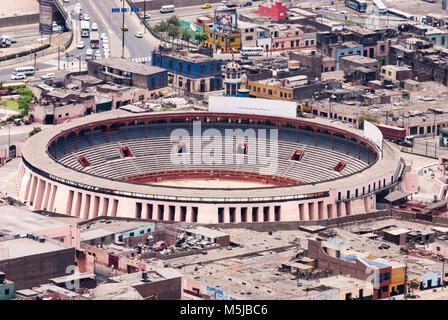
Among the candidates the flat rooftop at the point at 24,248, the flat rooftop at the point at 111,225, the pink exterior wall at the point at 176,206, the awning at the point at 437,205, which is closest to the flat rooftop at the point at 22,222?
the flat rooftop at the point at 24,248

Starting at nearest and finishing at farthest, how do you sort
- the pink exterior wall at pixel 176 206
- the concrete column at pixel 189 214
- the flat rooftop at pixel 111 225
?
1. the flat rooftop at pixel 111 225
2. the concrete column at pixel 189 214
3. the pink exterior wall at pixel 176 206

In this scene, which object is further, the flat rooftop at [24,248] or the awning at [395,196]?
the awning at [395,196]

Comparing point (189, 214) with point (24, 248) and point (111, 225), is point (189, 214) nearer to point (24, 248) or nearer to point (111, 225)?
point (111, 225)

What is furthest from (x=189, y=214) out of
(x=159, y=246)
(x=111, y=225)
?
(x=159, y=246)

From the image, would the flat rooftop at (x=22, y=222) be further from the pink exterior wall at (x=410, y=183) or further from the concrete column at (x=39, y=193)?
the pink exterior wall at (x=410, y=183)
